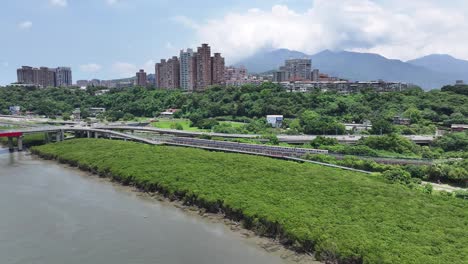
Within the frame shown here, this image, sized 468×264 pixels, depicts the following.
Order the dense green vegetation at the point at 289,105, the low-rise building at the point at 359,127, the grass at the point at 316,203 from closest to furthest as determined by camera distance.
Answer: the grass at the point at 316,203 → the low-rise building at the point at 359,127 → the dense green vegetation at the point at 289,105

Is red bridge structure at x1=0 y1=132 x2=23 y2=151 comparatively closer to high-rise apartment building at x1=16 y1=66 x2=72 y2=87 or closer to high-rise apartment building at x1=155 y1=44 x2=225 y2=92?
high-rise apartment building at x1=155 y1=44 x2=225 y2=92

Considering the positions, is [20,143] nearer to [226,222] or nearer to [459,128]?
[226,222]

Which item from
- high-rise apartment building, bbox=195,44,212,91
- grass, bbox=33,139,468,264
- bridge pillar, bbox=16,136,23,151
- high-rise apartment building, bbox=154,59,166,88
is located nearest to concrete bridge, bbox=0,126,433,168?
bridge pillar, bbox=16,136,23,151

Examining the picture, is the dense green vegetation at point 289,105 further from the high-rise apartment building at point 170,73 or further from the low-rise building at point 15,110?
the high-rise apartment building at point 170,73

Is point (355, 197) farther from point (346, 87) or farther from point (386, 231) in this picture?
point (346, 87)

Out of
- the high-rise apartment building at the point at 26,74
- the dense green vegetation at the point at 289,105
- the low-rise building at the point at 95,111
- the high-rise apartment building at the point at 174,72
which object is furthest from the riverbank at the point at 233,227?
the high-rise apartment building at the point at 26,74

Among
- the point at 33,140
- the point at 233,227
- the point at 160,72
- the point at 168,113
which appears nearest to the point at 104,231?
the point at 233,227
